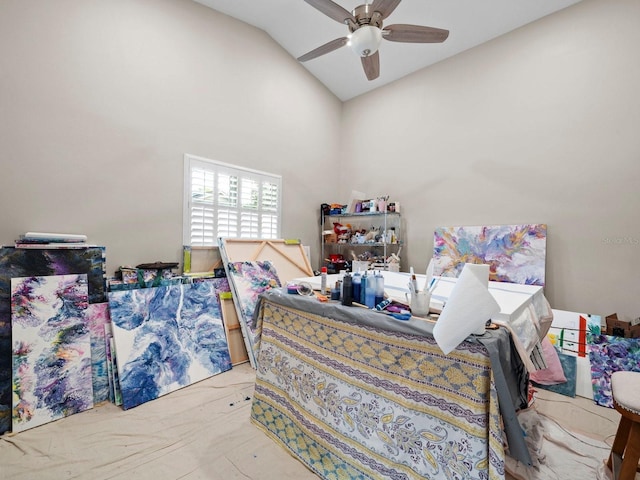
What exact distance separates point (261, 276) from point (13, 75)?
2.78 m

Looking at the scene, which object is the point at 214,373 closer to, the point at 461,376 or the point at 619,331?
the point at 461,376

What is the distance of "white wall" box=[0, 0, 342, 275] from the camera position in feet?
7.56

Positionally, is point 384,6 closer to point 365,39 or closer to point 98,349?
point 365,39

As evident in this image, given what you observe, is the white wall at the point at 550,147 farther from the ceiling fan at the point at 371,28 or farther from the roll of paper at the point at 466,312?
the roll of paper at the point at 466,312

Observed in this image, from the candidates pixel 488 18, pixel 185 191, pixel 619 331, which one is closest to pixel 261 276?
pixel 185 191

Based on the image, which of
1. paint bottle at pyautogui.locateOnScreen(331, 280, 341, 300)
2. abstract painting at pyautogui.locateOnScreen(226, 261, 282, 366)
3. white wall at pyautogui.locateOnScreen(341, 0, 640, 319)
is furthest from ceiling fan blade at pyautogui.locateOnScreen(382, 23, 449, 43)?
abstract painting at pyautogui.locateOnScreen(226, 261, 282, 366)

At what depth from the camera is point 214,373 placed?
2.71 metres

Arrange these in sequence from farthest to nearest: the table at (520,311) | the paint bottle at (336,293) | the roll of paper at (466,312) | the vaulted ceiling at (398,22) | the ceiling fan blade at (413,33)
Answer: the vaulted ceiling at (398,22), the ceiling fan blade at (413,33), the paint bottle at (336,293), the table at (520,311), the roll of paper at (466,312)

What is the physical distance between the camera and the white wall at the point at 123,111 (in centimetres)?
230

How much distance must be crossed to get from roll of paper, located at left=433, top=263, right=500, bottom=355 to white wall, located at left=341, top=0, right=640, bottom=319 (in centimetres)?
281

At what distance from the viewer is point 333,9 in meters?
2.16

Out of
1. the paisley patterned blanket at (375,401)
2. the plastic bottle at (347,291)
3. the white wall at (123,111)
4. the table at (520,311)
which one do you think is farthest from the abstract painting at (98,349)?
the plastic bottle at (347,291)

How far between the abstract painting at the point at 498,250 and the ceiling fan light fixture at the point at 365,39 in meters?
2.44

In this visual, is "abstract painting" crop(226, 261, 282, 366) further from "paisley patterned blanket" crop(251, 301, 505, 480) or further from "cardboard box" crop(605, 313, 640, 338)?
"cardboard box" crop(605, 313, 640, 338)
